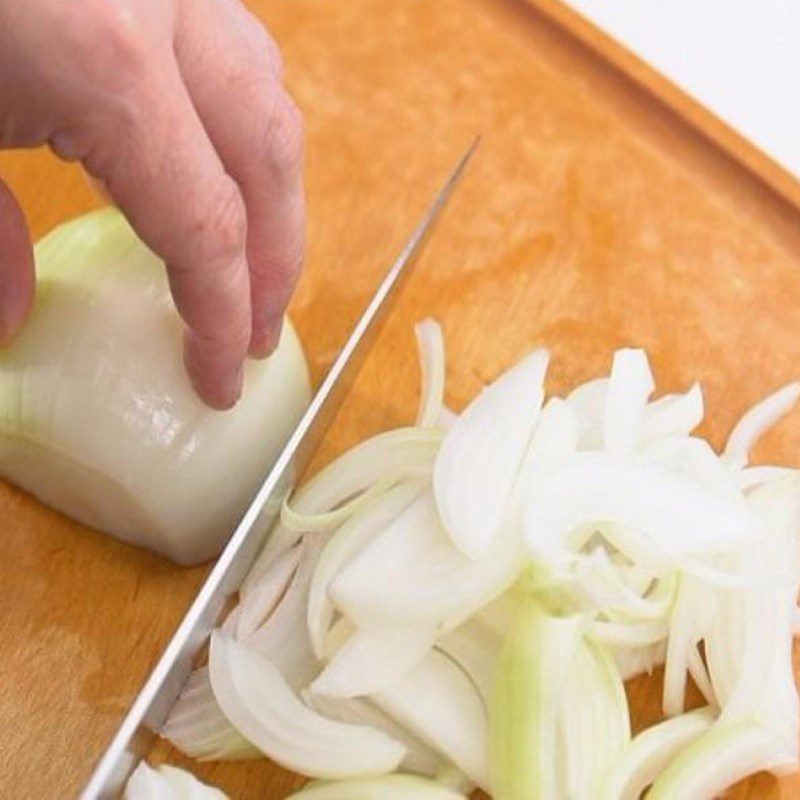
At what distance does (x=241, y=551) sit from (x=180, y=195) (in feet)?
1.12

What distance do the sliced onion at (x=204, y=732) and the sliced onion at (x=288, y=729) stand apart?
0.02m

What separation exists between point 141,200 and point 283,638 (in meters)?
0.42

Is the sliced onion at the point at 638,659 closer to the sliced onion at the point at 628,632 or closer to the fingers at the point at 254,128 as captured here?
the sliced onion at the point at 628,632

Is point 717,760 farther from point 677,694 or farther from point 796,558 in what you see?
point 796,558

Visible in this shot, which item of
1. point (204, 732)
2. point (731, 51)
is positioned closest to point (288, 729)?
point (204, 732)

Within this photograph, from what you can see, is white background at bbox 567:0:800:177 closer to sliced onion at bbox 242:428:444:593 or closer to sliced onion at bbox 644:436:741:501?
sliced onion at bbox 644:436:741:501

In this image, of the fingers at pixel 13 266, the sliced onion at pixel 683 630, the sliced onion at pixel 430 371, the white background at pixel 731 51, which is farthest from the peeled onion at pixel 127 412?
the white background at pixel 731 51

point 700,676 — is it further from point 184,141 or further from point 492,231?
point 184,141

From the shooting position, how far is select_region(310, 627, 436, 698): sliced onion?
3.80 feet

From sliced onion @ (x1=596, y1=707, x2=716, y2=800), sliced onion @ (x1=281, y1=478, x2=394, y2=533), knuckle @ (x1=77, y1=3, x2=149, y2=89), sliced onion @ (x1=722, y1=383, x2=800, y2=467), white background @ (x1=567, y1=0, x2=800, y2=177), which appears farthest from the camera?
white background @ (x1=567, y1=0, x2=800, y2=177)

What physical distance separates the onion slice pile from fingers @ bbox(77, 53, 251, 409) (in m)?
0.24

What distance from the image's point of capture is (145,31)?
3.11 feet

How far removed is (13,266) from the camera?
46.5 inches

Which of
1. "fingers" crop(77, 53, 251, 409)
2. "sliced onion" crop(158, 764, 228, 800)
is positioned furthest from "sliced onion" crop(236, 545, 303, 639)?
"fingers" crop(77, 53, 251, 409)
